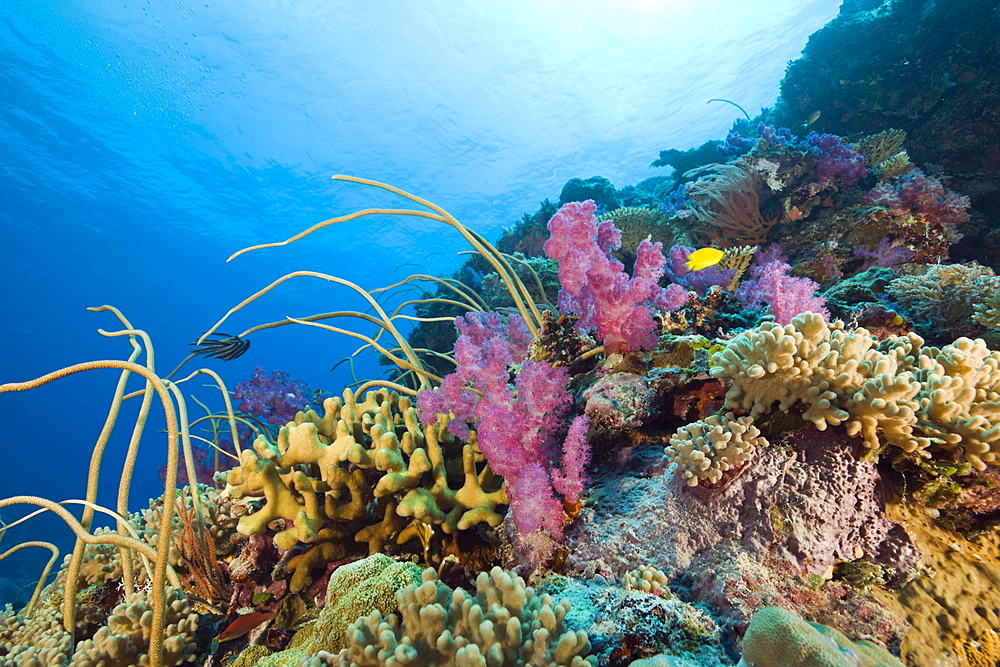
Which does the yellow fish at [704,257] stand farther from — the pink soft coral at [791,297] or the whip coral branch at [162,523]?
the whip coral branch at [162,523]

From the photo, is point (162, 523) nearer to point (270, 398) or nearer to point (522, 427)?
point (522, 427)

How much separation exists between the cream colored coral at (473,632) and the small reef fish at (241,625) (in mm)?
1117

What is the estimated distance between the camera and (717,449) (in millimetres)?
1617

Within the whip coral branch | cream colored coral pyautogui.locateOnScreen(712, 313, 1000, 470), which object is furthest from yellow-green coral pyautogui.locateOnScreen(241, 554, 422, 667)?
cream colored coral pyautogui.locateOnScreen(712, 313, 1000, 470)

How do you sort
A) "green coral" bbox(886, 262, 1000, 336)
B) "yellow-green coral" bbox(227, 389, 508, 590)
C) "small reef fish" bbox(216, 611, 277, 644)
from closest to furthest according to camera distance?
1. "small reef fish" bbox(216, 611, 277, 644)
2. "yellow-green coral" bbox(227, 389, 508, 590)
3. "green coral" bbox(886, 262, 1000, 336)

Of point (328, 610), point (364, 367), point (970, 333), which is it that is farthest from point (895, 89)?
point (364, 367)

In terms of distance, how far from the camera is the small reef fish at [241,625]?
1951 mm

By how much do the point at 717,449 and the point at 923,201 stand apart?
5.42 m

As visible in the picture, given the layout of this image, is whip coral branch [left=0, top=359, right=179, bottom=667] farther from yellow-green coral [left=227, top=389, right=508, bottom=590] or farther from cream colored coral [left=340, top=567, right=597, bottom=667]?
cream colored coral [left=340, top=567, right=597, bottom=667]

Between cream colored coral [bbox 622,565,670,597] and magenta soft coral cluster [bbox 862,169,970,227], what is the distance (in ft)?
18.4

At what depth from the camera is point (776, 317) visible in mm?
2459

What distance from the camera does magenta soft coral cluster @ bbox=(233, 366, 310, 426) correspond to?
5.15 meters

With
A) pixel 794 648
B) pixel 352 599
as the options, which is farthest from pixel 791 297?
pixel 352 599

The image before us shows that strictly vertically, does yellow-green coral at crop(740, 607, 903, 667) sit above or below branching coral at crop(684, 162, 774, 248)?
below
